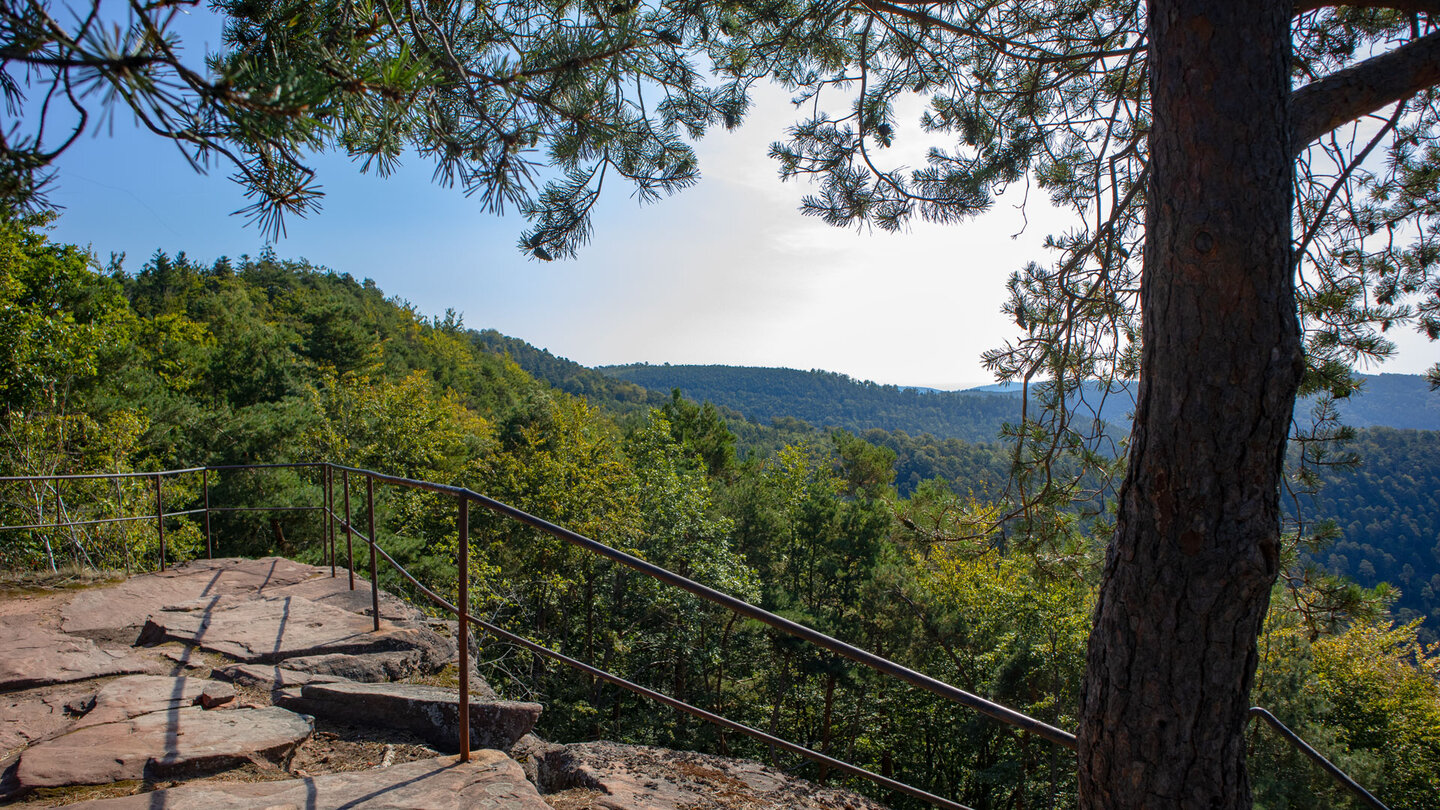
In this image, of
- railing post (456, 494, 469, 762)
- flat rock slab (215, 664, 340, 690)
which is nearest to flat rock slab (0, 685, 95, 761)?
flat rock slab (215, 664, 340, 690)

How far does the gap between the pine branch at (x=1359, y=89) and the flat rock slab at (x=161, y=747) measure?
12.5ft

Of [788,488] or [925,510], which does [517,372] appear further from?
[925,510]

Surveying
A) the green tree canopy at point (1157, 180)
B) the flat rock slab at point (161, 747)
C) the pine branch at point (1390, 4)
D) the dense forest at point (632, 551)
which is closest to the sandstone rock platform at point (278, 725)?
Answer: the flat rock slab at point (161, 747)

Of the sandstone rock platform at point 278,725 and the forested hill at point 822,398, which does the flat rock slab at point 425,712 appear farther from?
the forested hill at point 822,398

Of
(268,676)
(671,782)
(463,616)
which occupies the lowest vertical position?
(671,782)

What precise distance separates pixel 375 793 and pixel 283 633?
200cm

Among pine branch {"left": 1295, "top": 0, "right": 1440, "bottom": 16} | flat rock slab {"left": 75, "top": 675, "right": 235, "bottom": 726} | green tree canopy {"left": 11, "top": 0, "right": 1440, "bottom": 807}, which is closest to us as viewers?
green tree canopy {"left": 11, "top": 0, "right": 1440, "bottom": 807}

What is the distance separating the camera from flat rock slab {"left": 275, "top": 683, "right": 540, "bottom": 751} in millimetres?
2572

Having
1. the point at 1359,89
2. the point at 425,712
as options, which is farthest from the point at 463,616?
the point at 1359,89

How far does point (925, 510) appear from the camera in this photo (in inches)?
154

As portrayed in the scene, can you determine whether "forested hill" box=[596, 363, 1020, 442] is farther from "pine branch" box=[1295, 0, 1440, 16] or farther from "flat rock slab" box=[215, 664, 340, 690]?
"flat rock slab" box=[215, 664, 340, 690]

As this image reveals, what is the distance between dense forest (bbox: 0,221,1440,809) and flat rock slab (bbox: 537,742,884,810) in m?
8.36

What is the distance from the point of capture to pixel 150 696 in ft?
8.77

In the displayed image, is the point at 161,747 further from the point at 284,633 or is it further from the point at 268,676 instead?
the point at 284,633
